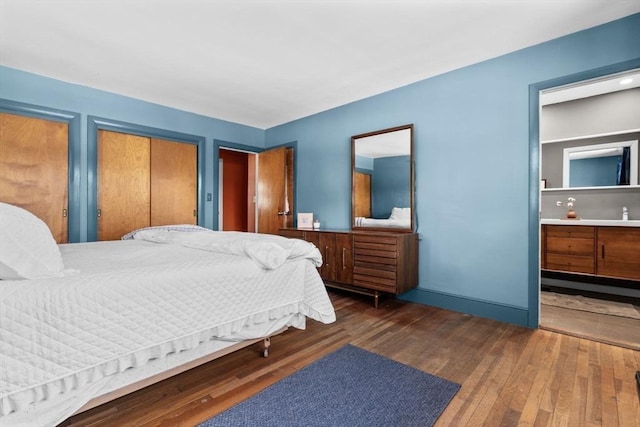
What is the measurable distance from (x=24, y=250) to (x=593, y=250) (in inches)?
199

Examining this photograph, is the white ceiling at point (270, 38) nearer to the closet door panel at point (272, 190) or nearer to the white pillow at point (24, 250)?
the closet door panel at point (272, 190)

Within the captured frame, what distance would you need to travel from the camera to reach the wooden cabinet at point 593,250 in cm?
330

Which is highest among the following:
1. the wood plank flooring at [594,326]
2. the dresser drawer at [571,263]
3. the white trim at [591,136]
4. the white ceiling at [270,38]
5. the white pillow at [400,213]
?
the white ceiling at [270,38]

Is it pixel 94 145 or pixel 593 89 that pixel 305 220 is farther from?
pixel 593 89

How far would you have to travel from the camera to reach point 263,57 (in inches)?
110

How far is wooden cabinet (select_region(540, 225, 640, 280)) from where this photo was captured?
3.30 meters

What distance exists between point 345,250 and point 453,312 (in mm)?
1270

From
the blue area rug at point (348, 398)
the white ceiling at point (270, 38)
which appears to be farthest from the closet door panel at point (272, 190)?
the blue area rug at point (348, 398)

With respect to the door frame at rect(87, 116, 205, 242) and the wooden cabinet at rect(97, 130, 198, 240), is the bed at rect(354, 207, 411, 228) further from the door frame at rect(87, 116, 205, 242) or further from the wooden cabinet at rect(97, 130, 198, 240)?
the door frame at rect(87, 116, 205, 242)

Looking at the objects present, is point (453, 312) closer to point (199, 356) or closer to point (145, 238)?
point (199, 356)

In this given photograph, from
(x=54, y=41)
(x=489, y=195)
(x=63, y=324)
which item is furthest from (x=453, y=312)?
(x=54, y=41)

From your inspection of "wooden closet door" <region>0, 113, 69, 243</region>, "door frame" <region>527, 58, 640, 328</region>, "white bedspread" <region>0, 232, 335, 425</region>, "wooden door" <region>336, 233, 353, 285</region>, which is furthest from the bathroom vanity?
"wooden closet door" <region>0, 113, 69, 243</region>

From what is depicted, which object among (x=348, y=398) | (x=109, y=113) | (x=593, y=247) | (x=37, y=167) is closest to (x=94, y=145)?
(x=109, y=113)

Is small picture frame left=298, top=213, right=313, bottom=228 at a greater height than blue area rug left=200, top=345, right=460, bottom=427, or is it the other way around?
small picture frame left=298, top=213, right=313, bottom=228
